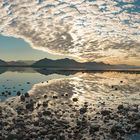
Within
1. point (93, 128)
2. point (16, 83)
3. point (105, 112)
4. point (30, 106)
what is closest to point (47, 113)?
point (30, 106)

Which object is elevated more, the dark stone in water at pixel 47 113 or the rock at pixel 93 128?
the dark stone in water at pixel 47 113

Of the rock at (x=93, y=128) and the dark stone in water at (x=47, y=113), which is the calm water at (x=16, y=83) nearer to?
the dark stone in water at (x=47, y=113)

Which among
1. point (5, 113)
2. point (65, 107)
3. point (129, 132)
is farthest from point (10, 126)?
point (65, 107)

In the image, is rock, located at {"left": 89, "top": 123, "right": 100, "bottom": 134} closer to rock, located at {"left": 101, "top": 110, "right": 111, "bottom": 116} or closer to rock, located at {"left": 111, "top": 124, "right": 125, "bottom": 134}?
rock, located at {"left": 111, "top": 124, "right": 125, "bottom": 134}

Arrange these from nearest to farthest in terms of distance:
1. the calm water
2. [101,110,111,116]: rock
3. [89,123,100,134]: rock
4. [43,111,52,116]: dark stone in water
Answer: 1. [89,123,100,134]: rock
2. [43,111,52,116]: dark stone in water
3. [101,110,111,116]: rock
4. the calm water

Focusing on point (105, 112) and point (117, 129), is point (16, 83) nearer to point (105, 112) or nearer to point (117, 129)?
point (105, 112)

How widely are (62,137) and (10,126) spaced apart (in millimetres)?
5299

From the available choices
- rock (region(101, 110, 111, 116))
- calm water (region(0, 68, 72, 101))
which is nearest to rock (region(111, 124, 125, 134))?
rock (region(101, 110, 111, 116))

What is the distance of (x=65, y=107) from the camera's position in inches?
1551

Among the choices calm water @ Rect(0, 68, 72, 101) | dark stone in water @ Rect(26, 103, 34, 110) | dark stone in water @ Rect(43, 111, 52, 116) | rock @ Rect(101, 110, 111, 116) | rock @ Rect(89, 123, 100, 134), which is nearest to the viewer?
rock @ Rect(89, 123, 100, 134)

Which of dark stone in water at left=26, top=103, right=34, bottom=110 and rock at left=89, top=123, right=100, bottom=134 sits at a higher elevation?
dark stone in water at left=26, top=103, right=34, bottom=110

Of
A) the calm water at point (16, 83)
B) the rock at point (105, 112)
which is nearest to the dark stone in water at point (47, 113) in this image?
the rock at point (105, 112)

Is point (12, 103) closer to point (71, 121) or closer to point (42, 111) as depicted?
point (42, 111)

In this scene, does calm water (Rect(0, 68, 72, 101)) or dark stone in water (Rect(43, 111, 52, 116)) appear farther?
calm water (Rect(0, 68, 72, 101))
